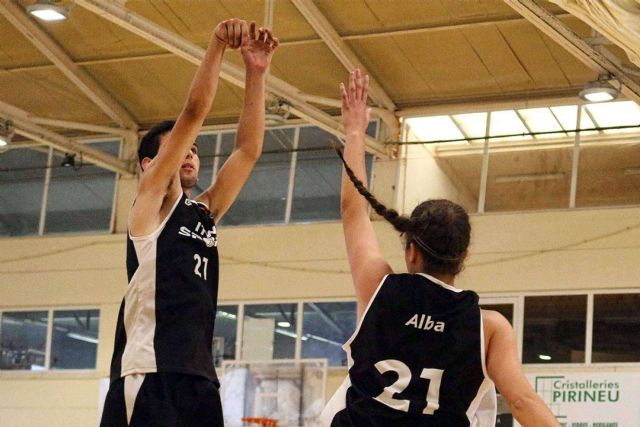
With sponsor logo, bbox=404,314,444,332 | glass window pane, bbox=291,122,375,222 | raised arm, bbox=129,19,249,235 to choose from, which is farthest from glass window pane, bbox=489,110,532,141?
sponsor logo, bbox=404,314,444,332

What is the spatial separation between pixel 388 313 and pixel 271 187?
16309mm

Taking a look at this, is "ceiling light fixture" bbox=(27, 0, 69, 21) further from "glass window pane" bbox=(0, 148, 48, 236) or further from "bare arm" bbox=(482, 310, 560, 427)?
"bare arm" bbox=(482, 310, 560, 427)

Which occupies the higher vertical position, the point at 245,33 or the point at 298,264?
the point at 298,264

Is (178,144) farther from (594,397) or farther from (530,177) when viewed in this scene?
(530,177)

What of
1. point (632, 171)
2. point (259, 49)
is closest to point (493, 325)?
point (259, 49)

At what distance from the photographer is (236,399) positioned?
1850cm

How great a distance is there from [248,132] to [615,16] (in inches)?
230

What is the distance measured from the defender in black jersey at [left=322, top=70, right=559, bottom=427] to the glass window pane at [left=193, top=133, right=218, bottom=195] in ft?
54.4

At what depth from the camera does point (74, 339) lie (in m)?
20.5

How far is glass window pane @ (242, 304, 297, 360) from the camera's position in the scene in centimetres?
1911

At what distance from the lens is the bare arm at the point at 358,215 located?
3.85m

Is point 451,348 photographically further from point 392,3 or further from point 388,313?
point 392,3

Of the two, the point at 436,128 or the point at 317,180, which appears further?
the point at 317,180

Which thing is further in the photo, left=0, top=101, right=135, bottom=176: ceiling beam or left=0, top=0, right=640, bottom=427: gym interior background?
left=0, top=101, right=135, bottom=176: ceiling beam
